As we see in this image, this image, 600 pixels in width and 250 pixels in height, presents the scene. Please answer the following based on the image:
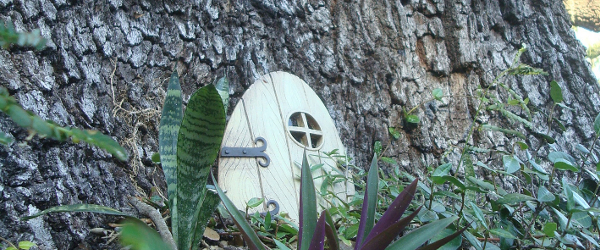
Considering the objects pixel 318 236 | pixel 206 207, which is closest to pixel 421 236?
pixel 318 236

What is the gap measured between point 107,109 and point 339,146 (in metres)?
1.12

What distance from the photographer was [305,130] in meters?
1.98

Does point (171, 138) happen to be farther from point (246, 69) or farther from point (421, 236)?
point (246, 69)

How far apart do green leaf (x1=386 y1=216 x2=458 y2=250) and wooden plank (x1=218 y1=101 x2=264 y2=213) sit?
837 mm

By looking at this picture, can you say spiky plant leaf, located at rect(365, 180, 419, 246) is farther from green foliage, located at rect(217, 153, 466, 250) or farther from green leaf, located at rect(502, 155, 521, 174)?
green leaf, located at rect(502, 155, 521, 174)

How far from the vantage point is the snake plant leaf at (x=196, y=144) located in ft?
3.20

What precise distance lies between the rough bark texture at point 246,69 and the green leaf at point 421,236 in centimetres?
91

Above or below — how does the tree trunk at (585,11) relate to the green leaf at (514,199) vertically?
above

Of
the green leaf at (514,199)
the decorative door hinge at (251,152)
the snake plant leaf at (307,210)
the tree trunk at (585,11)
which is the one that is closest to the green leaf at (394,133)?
the decorative door hinge at (251,152)

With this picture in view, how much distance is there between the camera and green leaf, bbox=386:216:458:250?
3.10 ft

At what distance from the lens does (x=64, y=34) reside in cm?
144

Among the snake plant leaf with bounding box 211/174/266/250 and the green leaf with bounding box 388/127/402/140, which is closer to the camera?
the snake plant leaf with bounding box 211/174/266/250

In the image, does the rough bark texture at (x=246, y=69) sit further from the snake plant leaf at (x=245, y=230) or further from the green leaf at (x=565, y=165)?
the green leaf at (x=565, y=165)

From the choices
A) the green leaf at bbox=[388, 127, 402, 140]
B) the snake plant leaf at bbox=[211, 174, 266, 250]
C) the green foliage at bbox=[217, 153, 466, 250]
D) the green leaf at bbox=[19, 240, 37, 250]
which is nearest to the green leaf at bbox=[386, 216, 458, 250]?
the green foliage at bbox=[217, 153, 466, 250]
